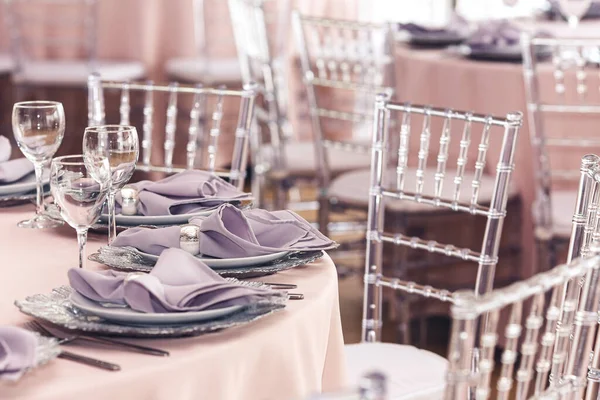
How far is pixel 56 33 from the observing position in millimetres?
4641

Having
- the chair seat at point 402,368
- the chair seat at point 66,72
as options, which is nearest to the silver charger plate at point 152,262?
the chair seat at point 402,368

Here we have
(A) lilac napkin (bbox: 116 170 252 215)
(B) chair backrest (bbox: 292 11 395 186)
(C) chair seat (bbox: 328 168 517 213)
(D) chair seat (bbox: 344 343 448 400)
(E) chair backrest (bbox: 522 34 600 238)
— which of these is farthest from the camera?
(B) chair backrest (bbox: 292 11 395 186)

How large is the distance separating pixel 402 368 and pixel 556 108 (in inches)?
47.1

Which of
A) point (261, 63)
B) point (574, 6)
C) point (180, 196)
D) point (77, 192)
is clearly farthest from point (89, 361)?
point (574, 6)

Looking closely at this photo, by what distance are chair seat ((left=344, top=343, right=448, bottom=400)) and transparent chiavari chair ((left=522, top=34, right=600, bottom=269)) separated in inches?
41.3

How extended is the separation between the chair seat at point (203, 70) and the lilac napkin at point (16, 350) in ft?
11.3

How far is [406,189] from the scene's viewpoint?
9.80ft

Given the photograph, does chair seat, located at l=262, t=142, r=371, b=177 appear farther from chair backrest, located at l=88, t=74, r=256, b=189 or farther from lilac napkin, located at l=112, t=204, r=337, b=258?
lilac napkin, located at l=112, t=204, r=337, b=258

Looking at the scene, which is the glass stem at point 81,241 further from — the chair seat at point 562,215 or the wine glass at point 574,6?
the wine glass at point 574,6

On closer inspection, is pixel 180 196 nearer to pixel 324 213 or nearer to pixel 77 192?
pixel 77 192

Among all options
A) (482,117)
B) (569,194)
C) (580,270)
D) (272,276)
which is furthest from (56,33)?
(580,270)

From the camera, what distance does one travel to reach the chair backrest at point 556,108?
8.84ft

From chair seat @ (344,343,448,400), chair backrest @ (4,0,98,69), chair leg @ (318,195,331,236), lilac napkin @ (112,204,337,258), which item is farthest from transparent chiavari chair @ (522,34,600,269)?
chair backrest @ (4,0,98,69)

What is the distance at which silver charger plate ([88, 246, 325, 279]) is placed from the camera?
1.34 meters
